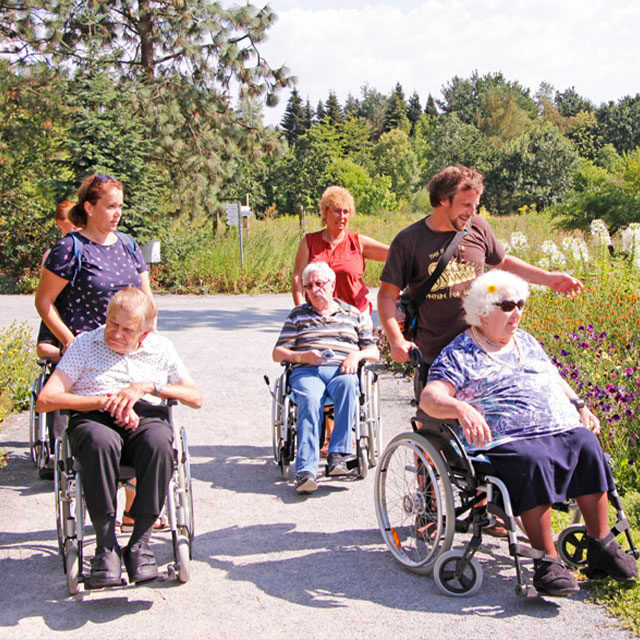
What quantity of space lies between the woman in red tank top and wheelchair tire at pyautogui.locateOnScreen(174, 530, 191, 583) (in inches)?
95.1

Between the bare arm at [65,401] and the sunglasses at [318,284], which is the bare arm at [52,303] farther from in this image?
the sunglasses at [318,284]

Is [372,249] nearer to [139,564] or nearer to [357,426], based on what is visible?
[357,426]

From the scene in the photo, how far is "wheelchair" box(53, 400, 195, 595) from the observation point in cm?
321

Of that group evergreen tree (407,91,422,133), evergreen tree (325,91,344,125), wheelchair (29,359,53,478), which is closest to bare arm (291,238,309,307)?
wheelchair (29,359,53,478)

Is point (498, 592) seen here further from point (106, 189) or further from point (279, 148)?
point (279, 148)

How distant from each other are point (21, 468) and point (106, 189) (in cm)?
220

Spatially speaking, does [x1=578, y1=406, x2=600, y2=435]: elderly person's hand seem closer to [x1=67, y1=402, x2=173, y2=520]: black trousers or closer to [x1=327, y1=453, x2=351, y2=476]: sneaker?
[x1=327, y1=453, x2=351, y2=476]: sneaker

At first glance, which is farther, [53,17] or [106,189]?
[53,17]

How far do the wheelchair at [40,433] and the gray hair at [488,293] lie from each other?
272 cm

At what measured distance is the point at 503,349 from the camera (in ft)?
11.4

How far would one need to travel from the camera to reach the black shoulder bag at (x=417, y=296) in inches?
152

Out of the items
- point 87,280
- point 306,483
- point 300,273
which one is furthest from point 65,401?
point 300,273

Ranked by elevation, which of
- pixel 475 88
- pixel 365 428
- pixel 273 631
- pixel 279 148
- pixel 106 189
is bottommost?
pixel 273 631

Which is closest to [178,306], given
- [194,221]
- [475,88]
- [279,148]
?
[194,221]
